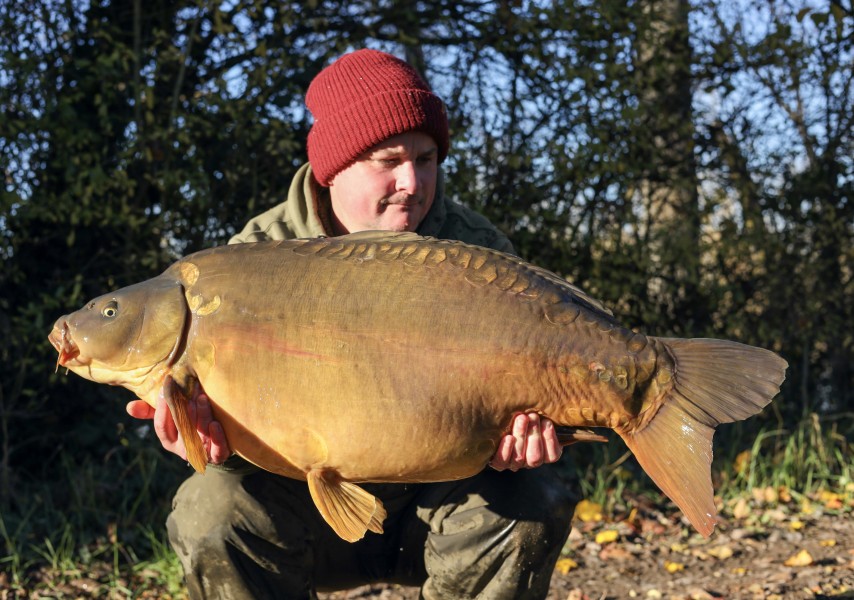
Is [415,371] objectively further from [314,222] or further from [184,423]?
[314,222]

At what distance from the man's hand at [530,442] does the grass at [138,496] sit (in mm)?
1816

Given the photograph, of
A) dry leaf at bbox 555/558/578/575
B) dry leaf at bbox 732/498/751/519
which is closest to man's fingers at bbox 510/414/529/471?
dry leaf at bbox 555/558/578/575

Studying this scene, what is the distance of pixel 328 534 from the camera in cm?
275

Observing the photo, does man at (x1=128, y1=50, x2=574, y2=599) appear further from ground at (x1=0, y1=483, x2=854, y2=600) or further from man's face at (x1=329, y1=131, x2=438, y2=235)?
ground at (x1=0, y1=483, x2=854, y2=600)

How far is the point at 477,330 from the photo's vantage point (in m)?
2.20

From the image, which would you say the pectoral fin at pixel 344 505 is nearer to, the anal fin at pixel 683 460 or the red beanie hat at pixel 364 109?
the anal fin at pixel 683 460

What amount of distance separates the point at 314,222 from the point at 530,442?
1.01 meters

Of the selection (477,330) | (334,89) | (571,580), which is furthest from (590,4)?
(477,330)

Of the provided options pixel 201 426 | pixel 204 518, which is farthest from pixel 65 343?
pixel 204 518

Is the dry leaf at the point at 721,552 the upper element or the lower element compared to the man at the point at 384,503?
lower

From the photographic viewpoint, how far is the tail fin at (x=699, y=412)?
7.04 feet

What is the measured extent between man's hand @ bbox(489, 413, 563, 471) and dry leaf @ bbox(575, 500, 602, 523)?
6.75 feet

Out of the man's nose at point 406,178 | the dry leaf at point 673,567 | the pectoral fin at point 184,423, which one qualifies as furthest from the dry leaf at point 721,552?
the pectoral fin at point 184,423

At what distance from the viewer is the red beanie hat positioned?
2760mm
